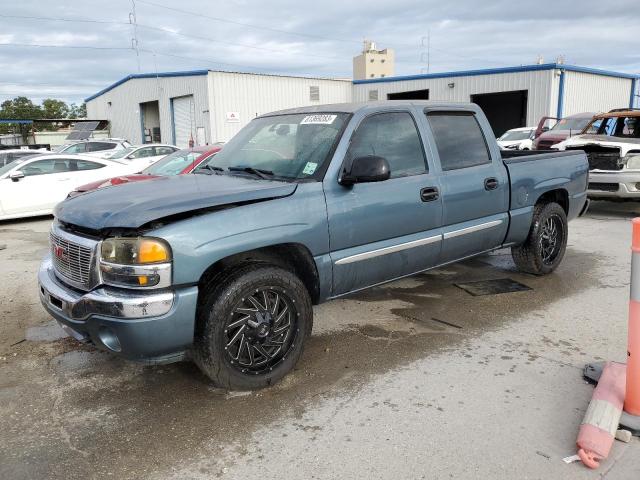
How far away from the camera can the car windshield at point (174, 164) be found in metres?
9.58

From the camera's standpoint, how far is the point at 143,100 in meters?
33.9

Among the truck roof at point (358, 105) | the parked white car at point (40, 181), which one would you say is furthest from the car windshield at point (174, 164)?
the truck roof at point (358, 105)

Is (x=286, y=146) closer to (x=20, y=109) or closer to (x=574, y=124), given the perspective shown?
(x=574, y=124)

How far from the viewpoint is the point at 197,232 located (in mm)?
3158

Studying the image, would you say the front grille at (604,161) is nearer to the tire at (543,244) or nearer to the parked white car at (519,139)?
the tire at (543,244)

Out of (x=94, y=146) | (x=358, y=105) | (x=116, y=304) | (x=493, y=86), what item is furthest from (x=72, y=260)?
(x=493, y=86)

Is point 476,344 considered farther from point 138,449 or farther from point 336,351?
point 138,449

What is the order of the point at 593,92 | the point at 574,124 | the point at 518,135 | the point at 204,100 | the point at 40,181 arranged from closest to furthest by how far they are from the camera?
the point at 40,181, the point at 574,124, the point at 518,135, the point at 204,100, the point at 593,92

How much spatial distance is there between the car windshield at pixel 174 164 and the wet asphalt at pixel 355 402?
4637 millimetres

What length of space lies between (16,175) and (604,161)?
447 inches

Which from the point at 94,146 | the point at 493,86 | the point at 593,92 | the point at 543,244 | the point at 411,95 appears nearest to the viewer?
the point at 543,244

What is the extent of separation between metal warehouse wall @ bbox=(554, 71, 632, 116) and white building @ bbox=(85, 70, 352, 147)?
12708mm

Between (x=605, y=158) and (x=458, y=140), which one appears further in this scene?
(x=605, y=158)

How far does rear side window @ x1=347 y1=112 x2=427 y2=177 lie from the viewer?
13.7 ft
